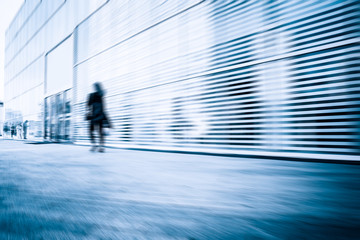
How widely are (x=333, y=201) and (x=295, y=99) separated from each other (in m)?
2.44

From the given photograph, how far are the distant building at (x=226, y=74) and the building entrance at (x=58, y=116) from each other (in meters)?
1.53

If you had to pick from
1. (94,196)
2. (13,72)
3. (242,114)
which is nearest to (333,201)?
(94,196)

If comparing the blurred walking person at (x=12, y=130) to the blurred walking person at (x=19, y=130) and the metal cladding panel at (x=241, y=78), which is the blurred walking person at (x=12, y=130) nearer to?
the blurred walking person at (x=19, y=130)

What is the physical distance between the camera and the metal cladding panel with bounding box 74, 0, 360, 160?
10.2 feet

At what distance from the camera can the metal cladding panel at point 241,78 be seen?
10.2 ft

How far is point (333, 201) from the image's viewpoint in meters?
1.37

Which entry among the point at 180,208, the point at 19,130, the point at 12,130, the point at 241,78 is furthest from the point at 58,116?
the point at 180,208

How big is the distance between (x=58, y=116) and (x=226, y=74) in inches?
436

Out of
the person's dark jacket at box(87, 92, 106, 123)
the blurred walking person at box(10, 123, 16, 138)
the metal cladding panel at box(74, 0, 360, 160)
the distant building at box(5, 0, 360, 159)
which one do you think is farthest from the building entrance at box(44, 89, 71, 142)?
the blurred walking person at box(10, 123, 16, 138)

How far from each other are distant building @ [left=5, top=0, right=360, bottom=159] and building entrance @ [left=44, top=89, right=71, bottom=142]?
1.53 metres

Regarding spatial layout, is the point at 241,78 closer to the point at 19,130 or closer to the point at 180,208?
the point at 180,208

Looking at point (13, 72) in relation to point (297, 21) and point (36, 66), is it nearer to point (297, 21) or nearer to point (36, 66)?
point (36, 66)

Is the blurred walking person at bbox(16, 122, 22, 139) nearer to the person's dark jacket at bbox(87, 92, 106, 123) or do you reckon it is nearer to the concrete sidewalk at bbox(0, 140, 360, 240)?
the person's dark jacket at bbox(87, 92, 106, 123)

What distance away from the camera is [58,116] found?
1220 centimetres
